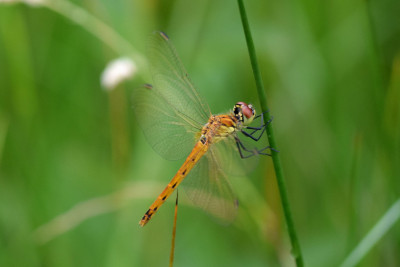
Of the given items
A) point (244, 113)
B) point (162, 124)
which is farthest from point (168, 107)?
point (244, 113)

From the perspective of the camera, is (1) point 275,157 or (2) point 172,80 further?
(2) point 172,80

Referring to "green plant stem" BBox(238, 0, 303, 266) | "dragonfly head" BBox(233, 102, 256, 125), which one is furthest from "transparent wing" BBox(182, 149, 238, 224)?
"green plant stem" BBox(238, 0, 303, 266)

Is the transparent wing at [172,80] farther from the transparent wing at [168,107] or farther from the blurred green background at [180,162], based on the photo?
the blurred green background at [180,162]

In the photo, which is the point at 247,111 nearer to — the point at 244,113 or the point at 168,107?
the point at 244,113

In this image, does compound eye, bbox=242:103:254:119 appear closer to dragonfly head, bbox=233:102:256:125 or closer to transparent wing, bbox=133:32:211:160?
dragonfly head, bbox=233:102:256:125

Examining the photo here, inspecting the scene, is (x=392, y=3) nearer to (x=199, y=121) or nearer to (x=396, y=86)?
(x=396, y=86)

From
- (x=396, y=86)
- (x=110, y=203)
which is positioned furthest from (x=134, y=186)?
(x=396, y=86)

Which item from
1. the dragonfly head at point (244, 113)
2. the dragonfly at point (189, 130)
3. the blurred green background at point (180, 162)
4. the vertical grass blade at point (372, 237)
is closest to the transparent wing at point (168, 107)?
the dragonfly at point (189, 130)
